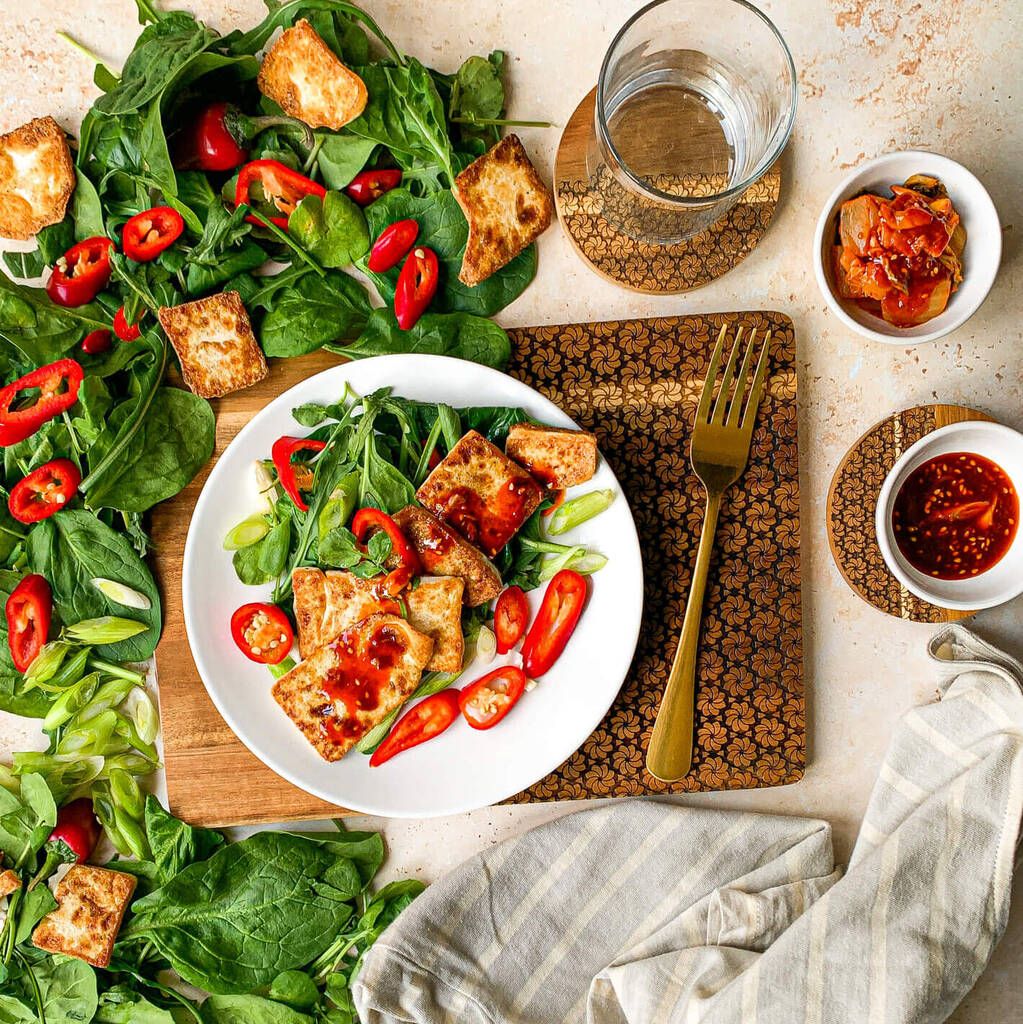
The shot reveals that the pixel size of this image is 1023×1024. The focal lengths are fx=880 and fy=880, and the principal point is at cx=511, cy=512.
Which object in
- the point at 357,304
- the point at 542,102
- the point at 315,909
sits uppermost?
the point at 542,102

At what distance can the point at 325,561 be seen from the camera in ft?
8.07

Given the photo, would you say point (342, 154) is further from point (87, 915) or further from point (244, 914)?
point (87, 915)

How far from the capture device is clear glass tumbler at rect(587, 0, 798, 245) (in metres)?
2.48

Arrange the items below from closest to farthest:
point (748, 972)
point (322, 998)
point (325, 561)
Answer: point (325, 561) → point (748, 972) → point (322, 998)

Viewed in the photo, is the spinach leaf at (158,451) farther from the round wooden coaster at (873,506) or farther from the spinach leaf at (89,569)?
the round wooden coaster at (873,506)

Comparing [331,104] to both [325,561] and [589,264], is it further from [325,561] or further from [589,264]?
[325,561]

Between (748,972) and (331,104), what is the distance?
9.32 feet

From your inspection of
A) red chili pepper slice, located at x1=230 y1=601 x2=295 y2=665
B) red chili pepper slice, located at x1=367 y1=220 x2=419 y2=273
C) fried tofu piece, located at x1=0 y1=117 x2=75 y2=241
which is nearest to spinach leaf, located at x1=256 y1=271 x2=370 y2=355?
red chili pepper slice, located at x1=367 y1=220 x2=419 y2=273

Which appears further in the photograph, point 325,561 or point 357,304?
point 357,304

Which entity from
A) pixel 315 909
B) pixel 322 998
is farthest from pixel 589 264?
pixel 322 998

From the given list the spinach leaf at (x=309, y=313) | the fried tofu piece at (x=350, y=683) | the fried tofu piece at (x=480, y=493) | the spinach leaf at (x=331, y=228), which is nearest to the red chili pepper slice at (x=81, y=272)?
the spinach leaf at (x=309, y=313)

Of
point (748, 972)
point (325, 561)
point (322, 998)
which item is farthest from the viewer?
point (322, 998)

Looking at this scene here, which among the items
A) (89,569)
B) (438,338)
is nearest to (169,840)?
(89,569)

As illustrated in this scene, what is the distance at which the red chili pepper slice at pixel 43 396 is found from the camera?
8.38ft
